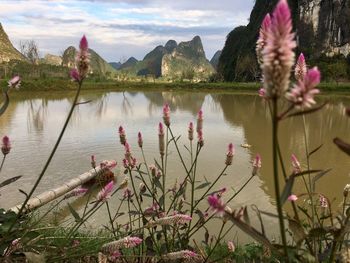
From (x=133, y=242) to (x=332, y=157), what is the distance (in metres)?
12.3

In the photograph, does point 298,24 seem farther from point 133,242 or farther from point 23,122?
point 133,242

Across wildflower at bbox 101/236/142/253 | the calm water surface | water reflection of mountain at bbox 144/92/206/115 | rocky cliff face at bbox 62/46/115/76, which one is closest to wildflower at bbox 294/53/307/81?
rocky cliff face at bbox 62/46/115/76

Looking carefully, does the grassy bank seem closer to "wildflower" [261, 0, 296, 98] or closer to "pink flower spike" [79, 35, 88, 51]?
"pink flower spike" [79, 35, 88, 51]

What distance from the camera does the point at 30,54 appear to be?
88750 mm

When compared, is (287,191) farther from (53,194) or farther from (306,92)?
(53,194)

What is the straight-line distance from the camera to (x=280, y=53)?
35.6 inches

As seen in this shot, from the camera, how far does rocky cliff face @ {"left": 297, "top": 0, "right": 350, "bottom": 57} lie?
78.4 m

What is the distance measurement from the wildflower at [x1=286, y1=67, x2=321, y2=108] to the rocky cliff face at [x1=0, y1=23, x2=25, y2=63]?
151638mm

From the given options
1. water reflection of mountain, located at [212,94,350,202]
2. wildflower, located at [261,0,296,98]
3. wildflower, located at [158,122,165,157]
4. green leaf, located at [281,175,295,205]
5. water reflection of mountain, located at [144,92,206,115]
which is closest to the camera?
wildflower, located at [261,0,296,98]

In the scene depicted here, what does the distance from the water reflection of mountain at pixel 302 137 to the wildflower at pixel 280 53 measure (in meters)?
5.39

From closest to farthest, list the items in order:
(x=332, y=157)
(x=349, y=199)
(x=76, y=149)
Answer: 1. (x=349, y=199)
2. (x=332, y=157)
3. (x=76, y=149)

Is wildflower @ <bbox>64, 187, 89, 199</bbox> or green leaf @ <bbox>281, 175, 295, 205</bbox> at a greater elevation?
green leaf @ <bbox>281, 175, 295, 205</bbox>

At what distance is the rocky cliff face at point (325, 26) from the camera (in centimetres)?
7838

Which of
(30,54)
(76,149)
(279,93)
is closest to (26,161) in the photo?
(76,149)
